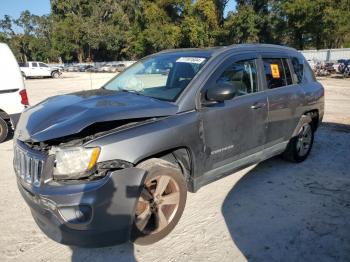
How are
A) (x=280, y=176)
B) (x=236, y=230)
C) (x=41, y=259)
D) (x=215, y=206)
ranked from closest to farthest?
1. (x=41, y=259)
2. (x=236, y=230)
3. (x=215, y=206)
4. (x=280, y=176)

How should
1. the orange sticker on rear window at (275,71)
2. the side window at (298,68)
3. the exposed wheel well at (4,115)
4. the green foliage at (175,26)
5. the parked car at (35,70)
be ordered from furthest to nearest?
the green foliage at (175,26)
the parked car at (35,70)
the exposed wheel well at (4,115)
the side window at (298,68)
the orange sticker on rear window at (275,71)

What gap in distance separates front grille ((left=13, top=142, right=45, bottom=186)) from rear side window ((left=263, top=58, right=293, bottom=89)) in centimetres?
303

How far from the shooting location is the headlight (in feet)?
9.21

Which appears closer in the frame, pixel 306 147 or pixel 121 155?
pixel 121 155

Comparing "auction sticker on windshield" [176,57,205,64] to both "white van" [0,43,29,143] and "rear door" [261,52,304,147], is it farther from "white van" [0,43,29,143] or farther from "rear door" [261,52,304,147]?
"white van" [0,43,29,143]

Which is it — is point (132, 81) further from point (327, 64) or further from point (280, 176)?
point (327, 64)

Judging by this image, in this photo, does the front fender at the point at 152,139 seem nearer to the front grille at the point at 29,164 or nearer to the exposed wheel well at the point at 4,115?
the front grille at the point at 29,164

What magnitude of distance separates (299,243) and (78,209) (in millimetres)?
2117

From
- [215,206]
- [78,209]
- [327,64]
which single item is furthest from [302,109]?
[327,64]

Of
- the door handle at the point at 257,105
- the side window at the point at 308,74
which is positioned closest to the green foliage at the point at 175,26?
the side window at the point at 308,74

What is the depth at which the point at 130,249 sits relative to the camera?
129 inches

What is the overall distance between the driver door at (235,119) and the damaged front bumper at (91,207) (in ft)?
3.59

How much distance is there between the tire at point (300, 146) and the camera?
5273 millimetres

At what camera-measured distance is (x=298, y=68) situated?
534cm
